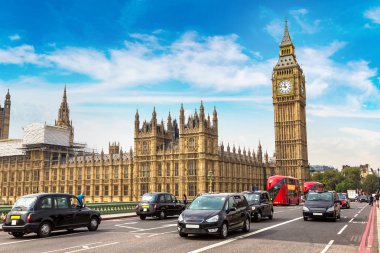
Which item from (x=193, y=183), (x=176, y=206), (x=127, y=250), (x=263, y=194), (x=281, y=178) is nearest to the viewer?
(x=127, y=250)

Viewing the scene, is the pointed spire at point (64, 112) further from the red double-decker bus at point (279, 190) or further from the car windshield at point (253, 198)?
the car windshield at point (253, 198)

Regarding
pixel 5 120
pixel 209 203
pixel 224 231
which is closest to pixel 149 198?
pixel 209 203

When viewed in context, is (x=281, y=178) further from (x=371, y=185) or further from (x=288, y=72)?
(x=371, y=185)

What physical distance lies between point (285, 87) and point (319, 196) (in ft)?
261

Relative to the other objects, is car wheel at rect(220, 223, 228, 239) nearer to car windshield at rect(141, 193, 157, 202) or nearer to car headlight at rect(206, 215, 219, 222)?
car headlight at rect(206, 215, 219, 222)

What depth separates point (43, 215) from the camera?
55.1 ft

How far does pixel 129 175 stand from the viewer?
77812 mm

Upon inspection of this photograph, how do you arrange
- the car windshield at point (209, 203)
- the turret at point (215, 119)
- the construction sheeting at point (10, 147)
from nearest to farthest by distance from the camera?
the car windshield at point (209, 203) → the turret at point (215, 119) → the construction sheeting at point (10, 147)

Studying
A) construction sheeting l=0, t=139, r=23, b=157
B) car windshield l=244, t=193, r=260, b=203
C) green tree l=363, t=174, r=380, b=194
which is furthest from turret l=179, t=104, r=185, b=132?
green tree l=363, t=174, r=380, b=194

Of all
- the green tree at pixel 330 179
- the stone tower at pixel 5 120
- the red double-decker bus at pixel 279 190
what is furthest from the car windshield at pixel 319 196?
the stone tower at pixel 5 120

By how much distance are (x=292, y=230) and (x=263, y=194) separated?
677cm

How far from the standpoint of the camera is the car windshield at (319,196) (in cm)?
2443

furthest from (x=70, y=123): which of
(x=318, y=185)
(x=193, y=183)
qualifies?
(x=318, y=185)

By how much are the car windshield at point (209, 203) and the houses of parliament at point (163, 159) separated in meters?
41.3
